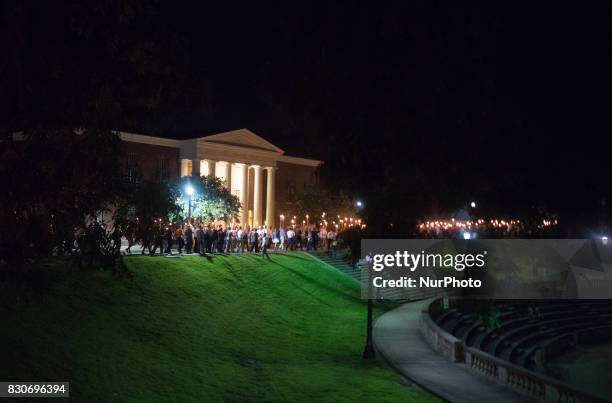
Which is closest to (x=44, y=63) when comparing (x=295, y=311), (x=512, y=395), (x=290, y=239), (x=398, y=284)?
(x=512, y=395)

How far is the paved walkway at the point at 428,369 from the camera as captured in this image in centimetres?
1562

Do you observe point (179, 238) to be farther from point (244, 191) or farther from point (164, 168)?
point (244, 191)

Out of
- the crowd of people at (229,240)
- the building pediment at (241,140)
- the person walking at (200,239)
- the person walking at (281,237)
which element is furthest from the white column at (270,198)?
the person walking at (200,239)

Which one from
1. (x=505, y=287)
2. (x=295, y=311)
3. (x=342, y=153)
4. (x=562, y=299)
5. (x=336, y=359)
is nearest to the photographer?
(x=342, y=153)

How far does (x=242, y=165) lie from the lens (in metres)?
64.8

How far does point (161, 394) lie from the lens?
15.0 meters

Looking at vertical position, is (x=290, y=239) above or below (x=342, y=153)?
below

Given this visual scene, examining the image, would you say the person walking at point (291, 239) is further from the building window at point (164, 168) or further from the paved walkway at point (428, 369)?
the building window at point (164, 168)

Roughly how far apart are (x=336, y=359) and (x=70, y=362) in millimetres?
8482

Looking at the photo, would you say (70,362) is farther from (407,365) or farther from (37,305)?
(407,365)

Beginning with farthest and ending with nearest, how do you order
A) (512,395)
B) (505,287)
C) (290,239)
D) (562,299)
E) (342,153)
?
(290,239) < (562,299) < (505,287) < (512,395) < (342,153)

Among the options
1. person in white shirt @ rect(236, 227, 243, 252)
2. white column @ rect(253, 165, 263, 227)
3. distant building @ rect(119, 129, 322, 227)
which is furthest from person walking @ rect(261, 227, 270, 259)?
white column @ rect(253, 165, 263, 227)

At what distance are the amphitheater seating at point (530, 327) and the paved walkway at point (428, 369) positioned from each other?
2451mm

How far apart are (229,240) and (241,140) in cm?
2856
